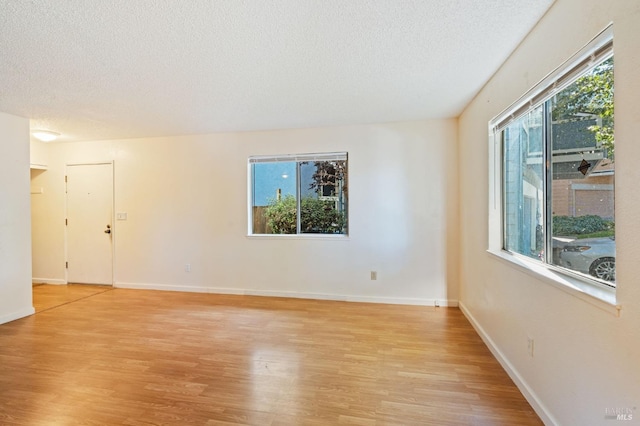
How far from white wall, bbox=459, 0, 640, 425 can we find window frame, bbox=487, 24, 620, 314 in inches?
→ 1.9

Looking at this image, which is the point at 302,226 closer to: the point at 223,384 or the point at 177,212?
the point at 177,212

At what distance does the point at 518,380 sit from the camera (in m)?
1.95

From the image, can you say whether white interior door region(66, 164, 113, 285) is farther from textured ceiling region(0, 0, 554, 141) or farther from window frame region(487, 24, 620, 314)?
window frame region(487, 24, 620, 314)

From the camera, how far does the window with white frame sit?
53.1 inches

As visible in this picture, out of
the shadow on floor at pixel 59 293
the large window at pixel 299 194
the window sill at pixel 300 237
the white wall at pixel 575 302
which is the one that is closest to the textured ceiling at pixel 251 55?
the white wall at pixel 575 302

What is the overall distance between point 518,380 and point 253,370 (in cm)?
194

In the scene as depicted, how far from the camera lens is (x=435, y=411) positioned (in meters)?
1.74

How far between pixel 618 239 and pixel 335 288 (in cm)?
309

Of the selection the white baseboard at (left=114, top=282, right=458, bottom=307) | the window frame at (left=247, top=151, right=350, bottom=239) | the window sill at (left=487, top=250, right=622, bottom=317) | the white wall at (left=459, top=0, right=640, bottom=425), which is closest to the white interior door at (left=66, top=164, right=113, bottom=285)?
the white baseboard at (left=114, top=282, right=458, bottom=307)

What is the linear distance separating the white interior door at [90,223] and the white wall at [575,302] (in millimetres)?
5499

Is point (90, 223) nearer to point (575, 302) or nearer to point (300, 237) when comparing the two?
point (300, 237)

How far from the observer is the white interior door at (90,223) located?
15.1ft

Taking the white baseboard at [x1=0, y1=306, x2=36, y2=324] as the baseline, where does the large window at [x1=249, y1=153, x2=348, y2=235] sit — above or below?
above

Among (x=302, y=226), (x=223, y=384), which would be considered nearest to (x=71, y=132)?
(x=302, y=226)
